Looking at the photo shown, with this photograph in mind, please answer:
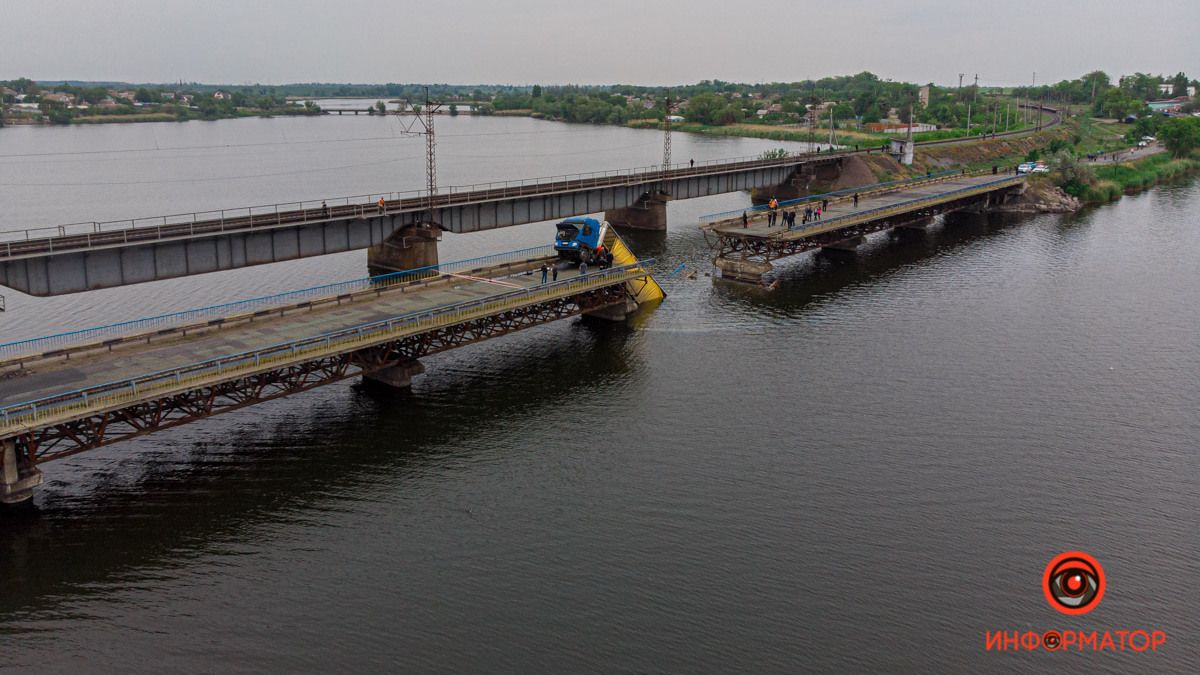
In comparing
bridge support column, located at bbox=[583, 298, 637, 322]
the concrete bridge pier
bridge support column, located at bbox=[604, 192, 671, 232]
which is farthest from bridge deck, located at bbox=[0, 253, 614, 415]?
the concrete bridge pier

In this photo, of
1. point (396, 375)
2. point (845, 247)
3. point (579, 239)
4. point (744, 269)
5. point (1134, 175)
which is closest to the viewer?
point (396, 375)

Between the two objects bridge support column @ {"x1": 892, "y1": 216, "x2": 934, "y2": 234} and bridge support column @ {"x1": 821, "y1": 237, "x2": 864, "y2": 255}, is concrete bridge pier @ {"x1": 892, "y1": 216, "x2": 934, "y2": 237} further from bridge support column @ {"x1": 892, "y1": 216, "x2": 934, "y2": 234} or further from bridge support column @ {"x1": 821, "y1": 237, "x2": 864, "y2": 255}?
bridge support column @ {"x1": 821, "y1": 237, "x2": 864, "y2": 255}

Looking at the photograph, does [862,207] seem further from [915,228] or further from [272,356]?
[272,356]

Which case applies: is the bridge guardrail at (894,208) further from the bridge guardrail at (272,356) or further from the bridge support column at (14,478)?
the bridge support column at (14,478)

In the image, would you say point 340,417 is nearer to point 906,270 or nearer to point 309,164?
point 906,270

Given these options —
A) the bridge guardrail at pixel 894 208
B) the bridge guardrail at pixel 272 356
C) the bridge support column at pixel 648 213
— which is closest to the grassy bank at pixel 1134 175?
the bridge guardrail at pixel 894 208

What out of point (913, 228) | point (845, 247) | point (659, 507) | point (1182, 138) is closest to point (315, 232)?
point (659, 507)

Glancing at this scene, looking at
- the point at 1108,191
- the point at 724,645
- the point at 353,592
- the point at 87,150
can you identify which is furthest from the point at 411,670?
the point at 87,150
